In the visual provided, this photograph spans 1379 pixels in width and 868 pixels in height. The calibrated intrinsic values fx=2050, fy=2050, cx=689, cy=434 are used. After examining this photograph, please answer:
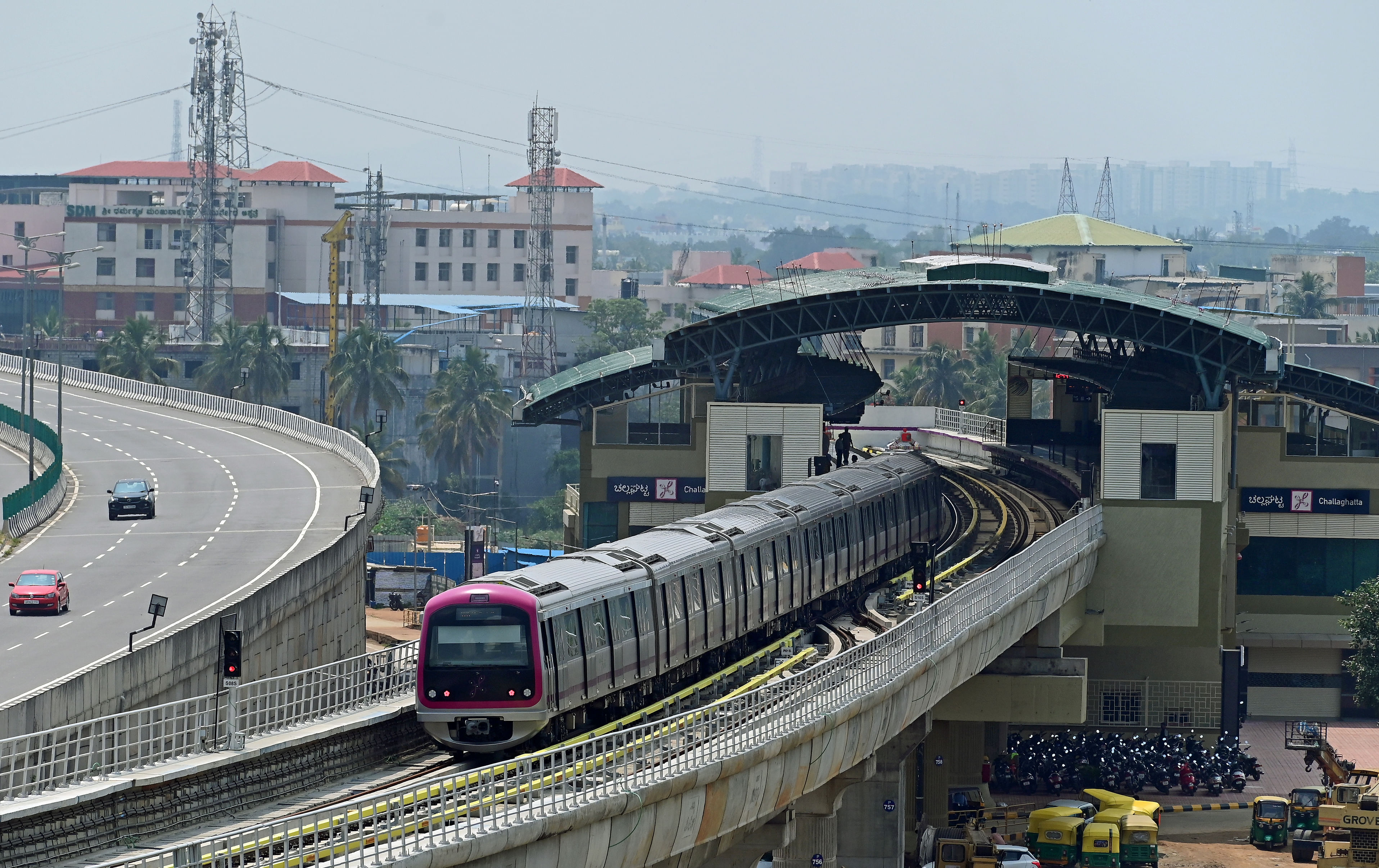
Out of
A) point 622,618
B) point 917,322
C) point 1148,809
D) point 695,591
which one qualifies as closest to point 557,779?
point 622,618

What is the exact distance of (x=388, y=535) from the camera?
121625 mm

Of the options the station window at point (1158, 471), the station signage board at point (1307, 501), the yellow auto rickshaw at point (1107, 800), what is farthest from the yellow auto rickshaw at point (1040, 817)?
the station signage board at point (1307, 501)

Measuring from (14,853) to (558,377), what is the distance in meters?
55.1

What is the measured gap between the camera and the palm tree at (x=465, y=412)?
144 metres

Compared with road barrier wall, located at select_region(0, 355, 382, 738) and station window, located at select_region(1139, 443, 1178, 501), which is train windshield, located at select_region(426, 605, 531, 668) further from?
station window, located at select_region(1139, 443, 1178, 501)

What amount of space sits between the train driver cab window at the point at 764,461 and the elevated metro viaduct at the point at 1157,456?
3.47 metres

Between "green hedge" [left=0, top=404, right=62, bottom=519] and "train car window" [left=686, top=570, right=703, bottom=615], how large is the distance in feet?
118

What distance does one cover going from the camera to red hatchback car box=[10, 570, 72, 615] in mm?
53750

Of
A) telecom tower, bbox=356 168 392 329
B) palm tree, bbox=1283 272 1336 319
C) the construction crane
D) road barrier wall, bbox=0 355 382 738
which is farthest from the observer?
telecom tower, bbox=356 168 392 329

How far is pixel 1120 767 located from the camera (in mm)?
62875

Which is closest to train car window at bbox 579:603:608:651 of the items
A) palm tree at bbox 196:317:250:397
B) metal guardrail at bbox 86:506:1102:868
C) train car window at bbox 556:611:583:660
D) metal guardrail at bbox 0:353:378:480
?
train car window at bbox 556:611:583:660

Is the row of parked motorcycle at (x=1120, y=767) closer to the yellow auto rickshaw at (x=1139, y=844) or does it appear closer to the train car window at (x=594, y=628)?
the yellow auto rickshaw at (x=1139, y=844)

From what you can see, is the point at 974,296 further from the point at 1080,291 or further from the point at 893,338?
the point at 893,338

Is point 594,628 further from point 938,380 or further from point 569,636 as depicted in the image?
point 938,380
